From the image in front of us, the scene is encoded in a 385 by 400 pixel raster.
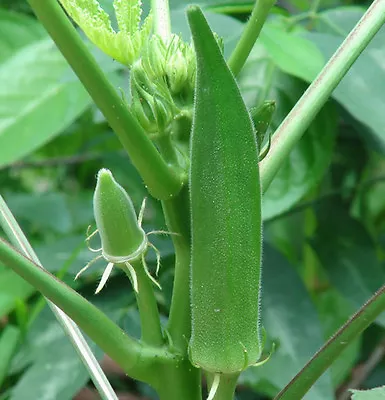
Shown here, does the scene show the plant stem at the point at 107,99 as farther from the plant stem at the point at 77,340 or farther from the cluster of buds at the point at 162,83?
the plant stem at the point at 77,340

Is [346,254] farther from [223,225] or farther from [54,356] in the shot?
[223,225]

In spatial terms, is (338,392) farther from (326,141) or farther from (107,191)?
(107,191)

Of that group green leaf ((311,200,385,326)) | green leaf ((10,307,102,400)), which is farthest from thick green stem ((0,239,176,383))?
green leaf ((311,200,385,326))

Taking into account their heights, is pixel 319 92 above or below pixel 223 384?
above

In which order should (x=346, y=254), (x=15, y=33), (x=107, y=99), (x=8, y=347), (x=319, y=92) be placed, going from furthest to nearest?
(x=15, y=33) → (x=346, y=254) → (x=8, y=347) → (x=319, y=92) → (x=107, y=99)

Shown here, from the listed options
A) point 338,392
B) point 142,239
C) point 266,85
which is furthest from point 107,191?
point 338,392

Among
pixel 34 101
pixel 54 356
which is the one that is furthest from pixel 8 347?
pixel 34 101

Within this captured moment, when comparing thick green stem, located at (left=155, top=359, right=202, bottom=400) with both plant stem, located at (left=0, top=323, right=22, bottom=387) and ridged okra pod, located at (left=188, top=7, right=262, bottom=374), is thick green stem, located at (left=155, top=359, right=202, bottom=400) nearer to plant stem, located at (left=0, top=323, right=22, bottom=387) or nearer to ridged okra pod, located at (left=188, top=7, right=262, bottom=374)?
ridged okra pod, located at (left=188, top=7, right=262, bottom=374)
